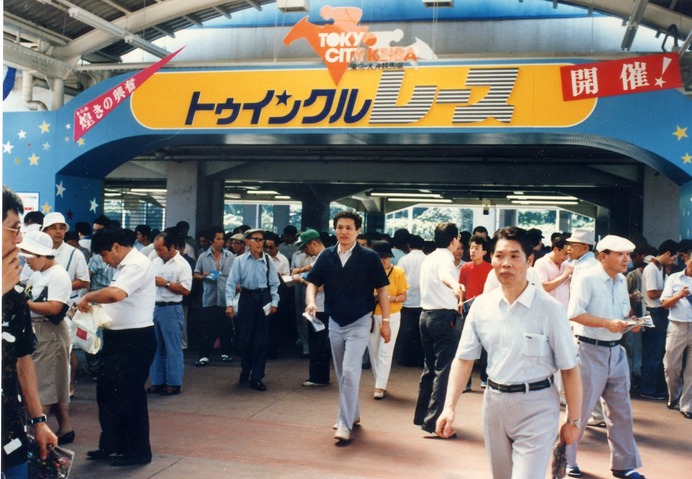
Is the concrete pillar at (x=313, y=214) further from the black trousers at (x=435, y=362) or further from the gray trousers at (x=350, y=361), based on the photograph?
the gray trousers at (x=350, y=361)

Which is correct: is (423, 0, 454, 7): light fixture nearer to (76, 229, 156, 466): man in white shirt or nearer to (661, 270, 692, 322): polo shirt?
(661, 270, 692, 322): polo shirt

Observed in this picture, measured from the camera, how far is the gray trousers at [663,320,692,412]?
23.4 ft

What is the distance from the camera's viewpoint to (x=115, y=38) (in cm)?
1111

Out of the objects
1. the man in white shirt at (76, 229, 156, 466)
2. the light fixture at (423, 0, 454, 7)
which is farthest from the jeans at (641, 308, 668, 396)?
the man in white shirt at (76, 229, 156, 466)

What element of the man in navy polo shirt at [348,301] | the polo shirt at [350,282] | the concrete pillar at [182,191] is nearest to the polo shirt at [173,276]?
the man in navy polo shirt at [348,301]

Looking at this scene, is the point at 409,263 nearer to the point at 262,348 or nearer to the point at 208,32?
the point at 262,348

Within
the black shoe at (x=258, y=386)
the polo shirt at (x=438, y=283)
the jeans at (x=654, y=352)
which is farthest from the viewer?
the jeans at (x=654, y=352)

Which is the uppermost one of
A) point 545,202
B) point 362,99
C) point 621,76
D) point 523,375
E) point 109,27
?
point 109,27

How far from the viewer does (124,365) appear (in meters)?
5.01

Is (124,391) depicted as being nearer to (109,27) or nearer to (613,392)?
(613,392)

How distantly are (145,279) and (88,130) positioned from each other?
20.2 ft

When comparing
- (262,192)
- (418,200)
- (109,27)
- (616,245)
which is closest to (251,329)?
(616,245)

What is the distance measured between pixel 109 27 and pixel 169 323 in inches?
187

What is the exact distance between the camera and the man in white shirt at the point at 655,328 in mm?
7832
